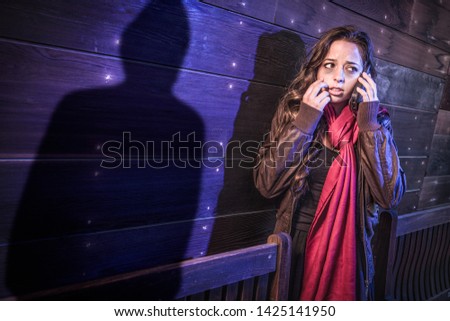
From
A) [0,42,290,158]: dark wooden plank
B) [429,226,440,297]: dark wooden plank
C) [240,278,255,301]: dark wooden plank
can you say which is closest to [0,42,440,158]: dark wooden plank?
[0,42,290,158]: dark wooden plank

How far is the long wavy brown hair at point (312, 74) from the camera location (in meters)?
1.31

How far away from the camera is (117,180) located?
1.10m

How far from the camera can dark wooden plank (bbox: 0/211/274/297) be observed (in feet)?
3.20

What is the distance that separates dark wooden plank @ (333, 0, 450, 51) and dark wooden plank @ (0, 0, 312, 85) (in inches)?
18.2

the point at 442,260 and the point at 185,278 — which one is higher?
the point at 185,278

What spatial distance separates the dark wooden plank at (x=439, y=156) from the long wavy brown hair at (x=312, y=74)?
1214 mm

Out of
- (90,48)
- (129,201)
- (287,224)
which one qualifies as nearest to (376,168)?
(287,224)

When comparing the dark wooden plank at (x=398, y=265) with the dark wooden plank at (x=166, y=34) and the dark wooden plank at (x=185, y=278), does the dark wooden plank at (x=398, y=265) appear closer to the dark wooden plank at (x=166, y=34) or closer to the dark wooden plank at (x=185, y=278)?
the dark wooden plank at (x=185, y=278)

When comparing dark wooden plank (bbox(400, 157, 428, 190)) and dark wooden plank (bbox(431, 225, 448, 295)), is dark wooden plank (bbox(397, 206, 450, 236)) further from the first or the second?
dark wooden plank (bbox(400, 157, 428, 190))

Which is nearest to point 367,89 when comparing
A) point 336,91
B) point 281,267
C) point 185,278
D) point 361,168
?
point 336,91

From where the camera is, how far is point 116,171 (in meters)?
1.10

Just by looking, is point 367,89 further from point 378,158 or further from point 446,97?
point 446,97

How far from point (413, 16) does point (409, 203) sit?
3.92ft

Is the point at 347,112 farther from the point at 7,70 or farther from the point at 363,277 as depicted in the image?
the point at 7,70
